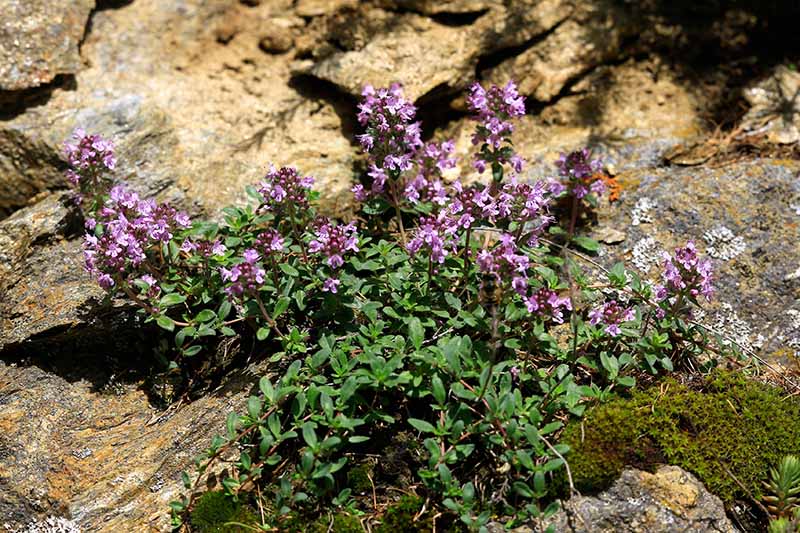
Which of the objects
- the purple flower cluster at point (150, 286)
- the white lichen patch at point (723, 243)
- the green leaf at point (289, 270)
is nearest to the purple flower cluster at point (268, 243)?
the green leaf at point (289, 270)

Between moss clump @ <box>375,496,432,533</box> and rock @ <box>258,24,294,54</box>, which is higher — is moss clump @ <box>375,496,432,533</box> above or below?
below

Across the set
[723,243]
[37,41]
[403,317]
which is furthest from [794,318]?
[37,41]

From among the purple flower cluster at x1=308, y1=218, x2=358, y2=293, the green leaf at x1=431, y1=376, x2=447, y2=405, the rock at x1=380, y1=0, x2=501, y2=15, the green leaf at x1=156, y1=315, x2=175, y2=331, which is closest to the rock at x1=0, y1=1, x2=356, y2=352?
the green leaf at x1=156, y1=315, x2=175, y2=331

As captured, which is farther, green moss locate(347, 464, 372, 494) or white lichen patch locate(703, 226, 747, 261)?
white lichen patch locate(703, 226, 747, 261)

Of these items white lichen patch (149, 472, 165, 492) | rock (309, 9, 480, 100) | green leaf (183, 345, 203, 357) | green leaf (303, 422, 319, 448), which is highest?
rock (309, 9, 480, 100)

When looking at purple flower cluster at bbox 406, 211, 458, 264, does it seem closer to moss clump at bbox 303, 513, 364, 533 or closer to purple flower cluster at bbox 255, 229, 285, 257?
purple flower cluster at bbox 255, 229, 285, 257

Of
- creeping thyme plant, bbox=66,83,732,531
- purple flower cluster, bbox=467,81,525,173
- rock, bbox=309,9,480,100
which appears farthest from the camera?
rock, bbox=309,9,480,100

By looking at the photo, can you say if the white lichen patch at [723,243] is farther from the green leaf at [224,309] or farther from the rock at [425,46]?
the green leaf at [224,309]

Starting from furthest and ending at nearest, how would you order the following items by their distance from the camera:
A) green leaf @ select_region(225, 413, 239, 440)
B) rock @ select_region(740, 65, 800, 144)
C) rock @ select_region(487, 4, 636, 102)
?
rock @ select_region(487, 4, 636, 102) < rock @ select_region(740, 65, 800, 144) < green leaf @ select_region(225, 413, 239, 440)
